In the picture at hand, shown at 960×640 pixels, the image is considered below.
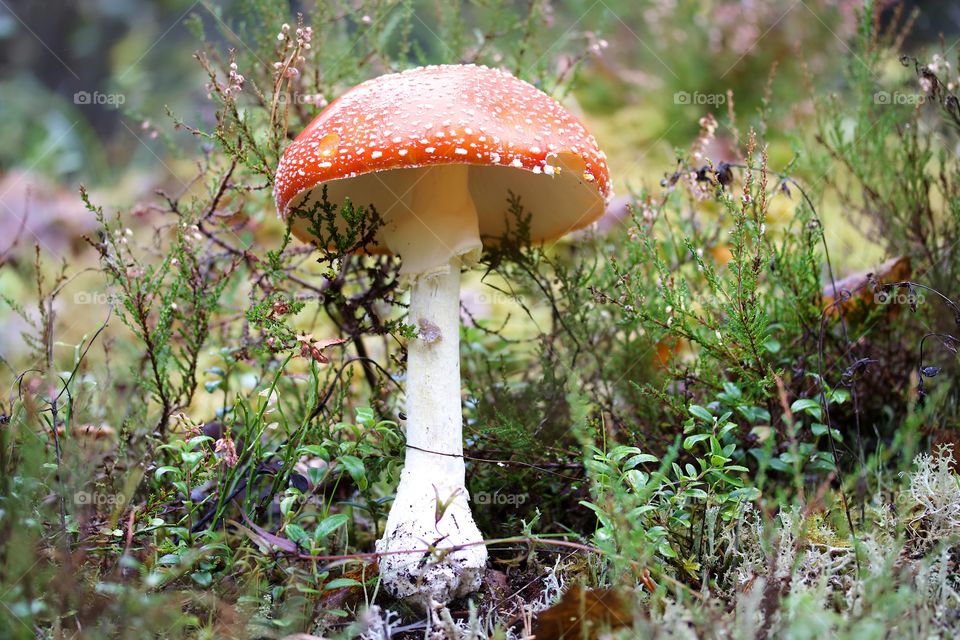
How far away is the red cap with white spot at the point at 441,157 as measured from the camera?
1.81 metres

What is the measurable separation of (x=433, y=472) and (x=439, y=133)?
1006 mm

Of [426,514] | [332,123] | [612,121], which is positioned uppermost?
[612,121]

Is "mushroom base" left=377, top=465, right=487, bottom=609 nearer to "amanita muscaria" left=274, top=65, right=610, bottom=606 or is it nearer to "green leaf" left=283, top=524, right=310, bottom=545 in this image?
"amanita muscaria" left=274, top=65, right=610, bottom=606

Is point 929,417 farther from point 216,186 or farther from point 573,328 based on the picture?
point 216,186

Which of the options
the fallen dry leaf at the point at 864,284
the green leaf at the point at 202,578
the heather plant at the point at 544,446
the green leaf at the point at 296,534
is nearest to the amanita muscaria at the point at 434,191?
the heather plant at the point at 544,446

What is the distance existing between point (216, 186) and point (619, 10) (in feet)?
20.9

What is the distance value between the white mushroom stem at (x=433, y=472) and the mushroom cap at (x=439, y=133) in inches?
17.9

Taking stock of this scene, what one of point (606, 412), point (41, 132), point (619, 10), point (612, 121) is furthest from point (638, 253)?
point (41, 132)

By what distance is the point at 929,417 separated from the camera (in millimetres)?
2418

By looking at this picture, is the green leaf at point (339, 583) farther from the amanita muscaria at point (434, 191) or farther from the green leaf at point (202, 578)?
the green leaf at point (202, 578)

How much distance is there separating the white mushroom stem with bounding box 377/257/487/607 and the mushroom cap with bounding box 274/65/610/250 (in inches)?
17.9

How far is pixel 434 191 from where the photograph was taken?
2.22 m

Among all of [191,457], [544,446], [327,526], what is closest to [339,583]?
[327,526]

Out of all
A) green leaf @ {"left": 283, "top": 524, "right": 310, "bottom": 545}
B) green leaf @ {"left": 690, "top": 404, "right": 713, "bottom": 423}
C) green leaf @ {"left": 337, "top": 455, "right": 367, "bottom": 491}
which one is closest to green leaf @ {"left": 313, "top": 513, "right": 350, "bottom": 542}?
green leaf @ {"left": 283, "top": 524, "right": 310, "bottom": 545}
